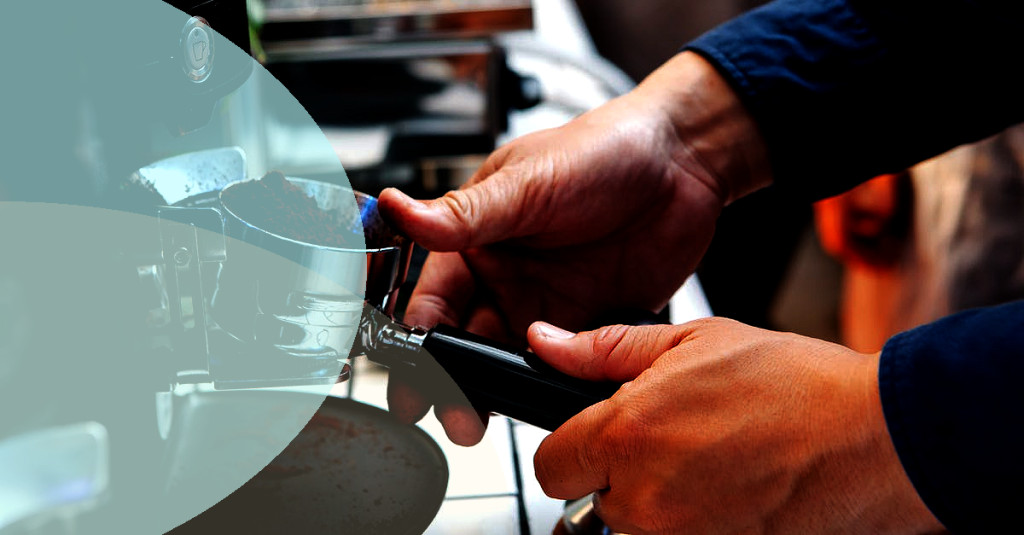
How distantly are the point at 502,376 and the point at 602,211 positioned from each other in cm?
25

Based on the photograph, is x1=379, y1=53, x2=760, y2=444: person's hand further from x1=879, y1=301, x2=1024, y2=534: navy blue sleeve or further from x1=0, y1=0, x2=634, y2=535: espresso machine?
x1=879, y1=301, x2=1024, y2=534: navy blue sleeve

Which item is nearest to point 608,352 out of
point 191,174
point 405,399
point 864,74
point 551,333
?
point 551,333

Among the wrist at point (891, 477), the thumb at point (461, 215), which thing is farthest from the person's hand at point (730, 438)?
the thumb at point (461, 215)

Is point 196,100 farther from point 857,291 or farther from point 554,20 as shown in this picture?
point 857,291

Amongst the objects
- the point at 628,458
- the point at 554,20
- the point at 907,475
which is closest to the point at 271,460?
the point at 628,458

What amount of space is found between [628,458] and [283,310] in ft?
0.67

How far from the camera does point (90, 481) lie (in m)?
0.44

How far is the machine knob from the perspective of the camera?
14.8 inches

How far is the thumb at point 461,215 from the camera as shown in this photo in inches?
20.3

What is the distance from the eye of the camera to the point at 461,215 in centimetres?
55

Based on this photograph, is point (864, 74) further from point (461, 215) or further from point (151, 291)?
point (151, 291)

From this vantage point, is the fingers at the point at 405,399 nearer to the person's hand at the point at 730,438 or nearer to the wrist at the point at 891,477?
the person's hand at the point at 730,438

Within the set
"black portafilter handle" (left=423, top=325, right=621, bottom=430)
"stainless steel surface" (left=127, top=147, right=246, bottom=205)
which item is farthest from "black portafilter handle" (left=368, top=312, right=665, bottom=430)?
"stainless steel surface" (left=127, top=147, right=246, bottom=205)
